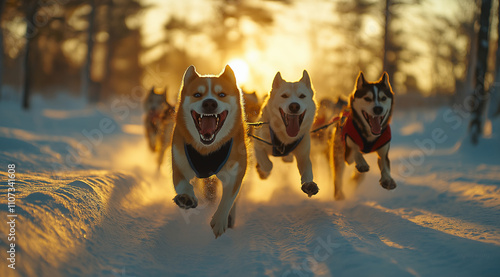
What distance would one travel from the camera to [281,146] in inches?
182

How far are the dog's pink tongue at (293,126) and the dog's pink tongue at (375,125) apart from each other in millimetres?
854

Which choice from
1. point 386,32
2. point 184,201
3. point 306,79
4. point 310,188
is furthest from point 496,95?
point 184,201

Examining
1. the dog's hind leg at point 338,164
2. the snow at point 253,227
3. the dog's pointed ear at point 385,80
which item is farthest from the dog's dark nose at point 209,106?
the dog's hind leg at point 338,164

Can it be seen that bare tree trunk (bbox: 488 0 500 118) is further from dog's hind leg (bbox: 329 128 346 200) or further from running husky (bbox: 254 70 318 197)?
running husky (bbox: 254 70 318 197)

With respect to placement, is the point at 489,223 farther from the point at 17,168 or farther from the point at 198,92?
the point at 17,168

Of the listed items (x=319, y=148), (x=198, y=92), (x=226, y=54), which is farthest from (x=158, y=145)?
(x=226, y=54)

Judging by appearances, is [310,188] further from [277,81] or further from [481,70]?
[481,70]

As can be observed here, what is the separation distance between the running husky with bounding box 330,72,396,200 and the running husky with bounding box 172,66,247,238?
5.42ft

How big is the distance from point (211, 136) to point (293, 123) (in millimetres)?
1383

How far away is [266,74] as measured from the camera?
23.8 metres

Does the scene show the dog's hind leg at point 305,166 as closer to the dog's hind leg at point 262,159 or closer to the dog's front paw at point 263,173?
the dog's hind leg at point 262,159

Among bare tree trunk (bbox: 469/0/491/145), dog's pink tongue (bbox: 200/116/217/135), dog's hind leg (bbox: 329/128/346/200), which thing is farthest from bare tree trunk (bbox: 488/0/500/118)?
dog's pink tongue (bbox: 200/116/217/135)

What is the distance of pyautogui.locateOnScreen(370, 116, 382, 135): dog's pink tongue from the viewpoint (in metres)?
4.40

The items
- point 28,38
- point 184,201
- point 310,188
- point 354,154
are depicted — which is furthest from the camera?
point 28,38
